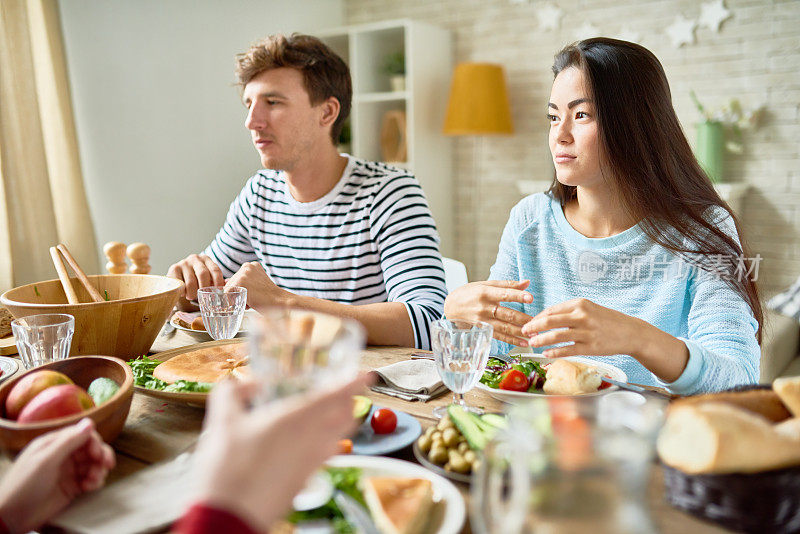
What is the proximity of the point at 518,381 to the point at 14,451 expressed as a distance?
0.74 m

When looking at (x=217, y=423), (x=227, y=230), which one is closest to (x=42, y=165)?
(x=227, y=230)

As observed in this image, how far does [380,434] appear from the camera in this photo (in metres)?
0.93

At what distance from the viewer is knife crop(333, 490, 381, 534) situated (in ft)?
2.11

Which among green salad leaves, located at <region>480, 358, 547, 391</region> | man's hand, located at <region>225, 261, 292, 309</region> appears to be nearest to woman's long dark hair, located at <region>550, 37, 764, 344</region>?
green salad leaves, located at <region>480, 358, 547, 391</region>

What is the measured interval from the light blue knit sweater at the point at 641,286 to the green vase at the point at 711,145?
2234mm

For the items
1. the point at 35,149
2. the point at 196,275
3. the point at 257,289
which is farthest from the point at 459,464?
the point at 35,149

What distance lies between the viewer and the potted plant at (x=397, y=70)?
4324 millimetres

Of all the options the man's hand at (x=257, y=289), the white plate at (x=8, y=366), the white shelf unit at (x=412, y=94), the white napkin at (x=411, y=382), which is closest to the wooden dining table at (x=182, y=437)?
the white napkin at (x=411, y=382)

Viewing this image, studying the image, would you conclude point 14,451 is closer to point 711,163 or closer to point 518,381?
point 518,381

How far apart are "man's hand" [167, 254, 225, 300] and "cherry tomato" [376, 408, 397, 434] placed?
0.94 metres

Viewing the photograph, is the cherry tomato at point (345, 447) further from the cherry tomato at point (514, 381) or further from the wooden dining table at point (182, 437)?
the cherry tomato at point (514, 381)

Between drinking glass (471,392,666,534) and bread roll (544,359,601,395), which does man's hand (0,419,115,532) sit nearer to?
drinking glass (471,392,666,534)

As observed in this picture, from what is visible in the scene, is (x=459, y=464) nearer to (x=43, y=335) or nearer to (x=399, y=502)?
(x=399, y=502)

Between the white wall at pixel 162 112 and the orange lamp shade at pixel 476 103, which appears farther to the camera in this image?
the orange lamp shade at pixel 476 103
